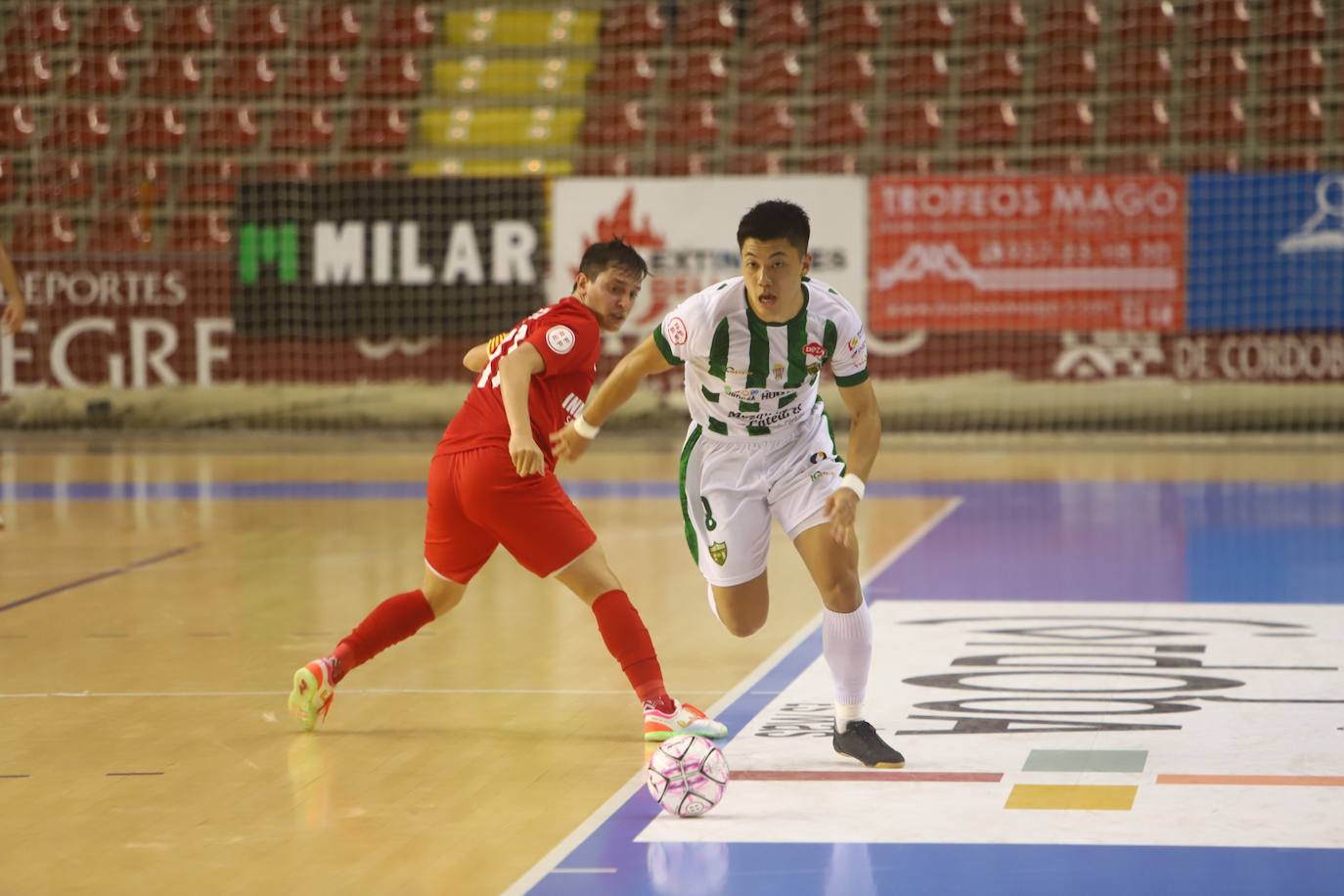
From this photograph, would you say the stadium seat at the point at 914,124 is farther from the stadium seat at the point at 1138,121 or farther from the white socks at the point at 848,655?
the white socks at the point at 848,655

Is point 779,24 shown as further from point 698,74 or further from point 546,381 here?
point 546,381

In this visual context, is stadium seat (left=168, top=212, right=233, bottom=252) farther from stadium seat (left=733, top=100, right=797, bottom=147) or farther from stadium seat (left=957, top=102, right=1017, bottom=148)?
stadium seat (left=957, top=102, right=1017, bottom=148)

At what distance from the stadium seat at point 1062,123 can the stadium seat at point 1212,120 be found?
946mm

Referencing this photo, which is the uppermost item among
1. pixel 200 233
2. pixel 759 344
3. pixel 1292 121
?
pixel 1292 121

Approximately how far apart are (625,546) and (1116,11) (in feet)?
38.8

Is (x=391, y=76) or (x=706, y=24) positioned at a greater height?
(x=706, y=24)

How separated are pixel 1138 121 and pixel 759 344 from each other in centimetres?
1471

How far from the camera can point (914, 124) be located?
64.8 ft

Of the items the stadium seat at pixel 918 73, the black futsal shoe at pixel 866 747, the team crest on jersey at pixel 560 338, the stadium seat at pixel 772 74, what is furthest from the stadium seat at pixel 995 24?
the black futsal shoe at pixel 866 747

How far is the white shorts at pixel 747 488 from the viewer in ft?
18.3

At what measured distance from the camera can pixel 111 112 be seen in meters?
20.5

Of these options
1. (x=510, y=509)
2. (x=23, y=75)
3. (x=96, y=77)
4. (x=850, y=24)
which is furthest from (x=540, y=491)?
(x=23, y=75)

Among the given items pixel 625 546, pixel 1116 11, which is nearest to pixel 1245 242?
pixel 1116 11

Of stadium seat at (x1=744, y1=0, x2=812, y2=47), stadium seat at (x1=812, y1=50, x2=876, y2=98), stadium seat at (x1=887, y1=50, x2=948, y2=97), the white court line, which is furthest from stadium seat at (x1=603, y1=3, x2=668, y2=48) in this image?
the white court line
